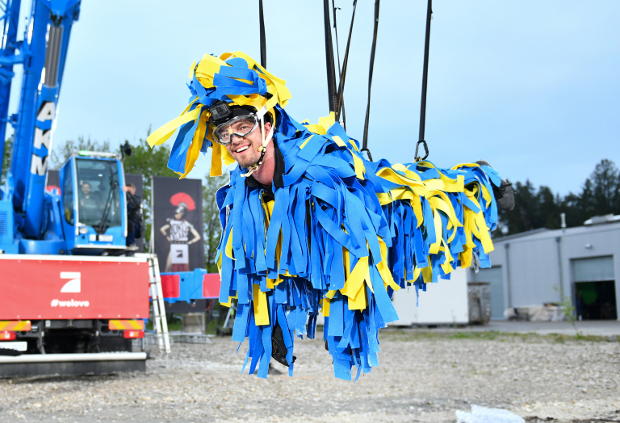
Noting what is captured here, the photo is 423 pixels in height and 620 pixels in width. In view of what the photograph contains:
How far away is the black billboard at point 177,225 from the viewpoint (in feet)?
42.4

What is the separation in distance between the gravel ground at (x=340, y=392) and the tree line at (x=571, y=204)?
47.4m

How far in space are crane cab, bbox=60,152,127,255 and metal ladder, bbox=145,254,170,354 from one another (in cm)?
77

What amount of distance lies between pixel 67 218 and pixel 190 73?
255 inches

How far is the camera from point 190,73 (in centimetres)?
187

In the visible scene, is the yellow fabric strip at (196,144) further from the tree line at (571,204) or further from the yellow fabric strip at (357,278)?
the tree line at (571,204)

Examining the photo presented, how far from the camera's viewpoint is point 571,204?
186 feet

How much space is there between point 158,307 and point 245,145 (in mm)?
6899

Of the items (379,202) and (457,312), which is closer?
(379,202)

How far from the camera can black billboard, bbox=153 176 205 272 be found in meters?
12.9

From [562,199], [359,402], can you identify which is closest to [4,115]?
[359,402]

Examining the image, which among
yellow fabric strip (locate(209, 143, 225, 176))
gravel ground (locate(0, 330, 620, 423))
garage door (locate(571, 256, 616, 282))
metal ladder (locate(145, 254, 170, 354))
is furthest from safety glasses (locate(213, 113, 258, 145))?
garage door (locate(571, 256, 616, 282))

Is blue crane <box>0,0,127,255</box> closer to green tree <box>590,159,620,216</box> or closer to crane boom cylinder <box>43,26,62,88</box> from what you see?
crane boom cylinder <box>43,26,62,88</box>

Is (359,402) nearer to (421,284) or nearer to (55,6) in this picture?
(421,284)

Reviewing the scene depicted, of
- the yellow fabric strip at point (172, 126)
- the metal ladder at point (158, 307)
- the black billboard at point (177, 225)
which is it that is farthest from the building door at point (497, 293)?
the yellow fabric strip at point (172, 126)
